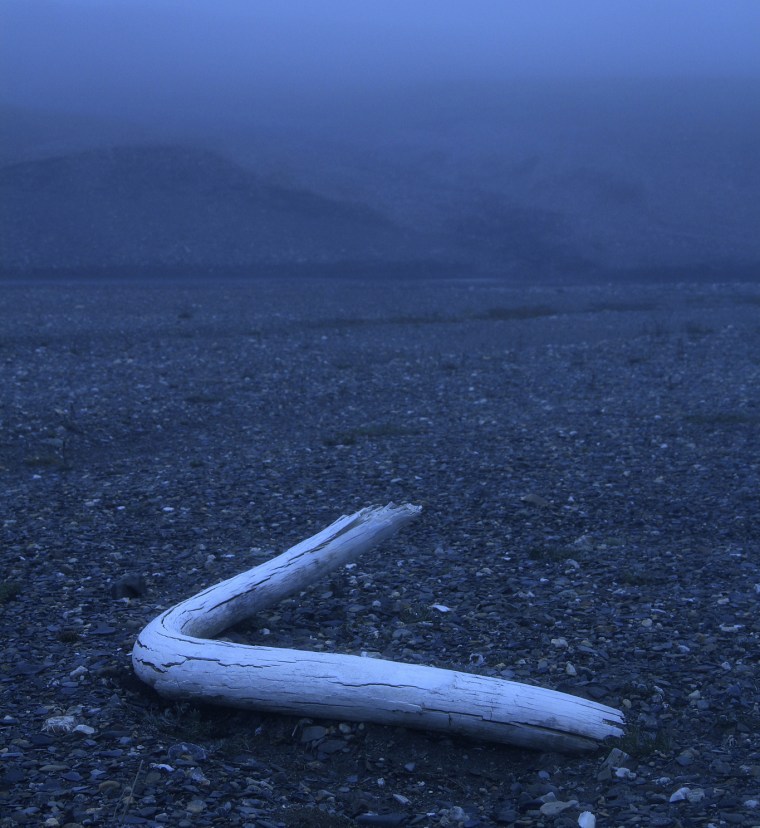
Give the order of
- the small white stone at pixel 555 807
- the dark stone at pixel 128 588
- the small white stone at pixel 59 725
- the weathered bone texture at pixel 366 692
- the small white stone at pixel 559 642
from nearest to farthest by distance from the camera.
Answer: the small white stone at pixel 555 807, the weathered bone texture at pixel 366 692, the small white stone at pixel 59 725, the small white stone at pixel 559 642, the dark stone at pixel 128 588

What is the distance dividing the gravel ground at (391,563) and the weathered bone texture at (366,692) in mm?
119

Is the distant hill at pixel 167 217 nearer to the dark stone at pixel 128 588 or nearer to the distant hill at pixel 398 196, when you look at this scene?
the distant hill at pixel 398 196

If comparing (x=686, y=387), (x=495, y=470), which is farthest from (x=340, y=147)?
(x=495, y=470)

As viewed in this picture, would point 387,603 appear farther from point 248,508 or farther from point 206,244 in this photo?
point 206,244

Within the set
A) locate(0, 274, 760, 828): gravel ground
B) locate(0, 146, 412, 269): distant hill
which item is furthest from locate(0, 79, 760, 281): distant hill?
locate(0, 274, 760, 828): gravel ground

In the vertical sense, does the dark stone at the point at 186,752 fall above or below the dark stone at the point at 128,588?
above

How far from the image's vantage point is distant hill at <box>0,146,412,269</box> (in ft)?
129

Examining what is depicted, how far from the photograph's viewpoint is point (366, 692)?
15.8ft

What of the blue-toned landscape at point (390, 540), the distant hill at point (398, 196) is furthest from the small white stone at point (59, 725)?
the distant hill at point (398, 196)

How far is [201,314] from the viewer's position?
24.2 meters

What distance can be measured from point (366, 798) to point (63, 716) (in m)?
1.59

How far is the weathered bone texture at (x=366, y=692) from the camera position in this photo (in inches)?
186

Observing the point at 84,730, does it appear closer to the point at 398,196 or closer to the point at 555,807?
the point at 555,807

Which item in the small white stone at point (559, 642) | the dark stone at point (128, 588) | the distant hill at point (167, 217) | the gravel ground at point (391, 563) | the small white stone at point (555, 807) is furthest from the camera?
the distant hill at point (167, 217)
